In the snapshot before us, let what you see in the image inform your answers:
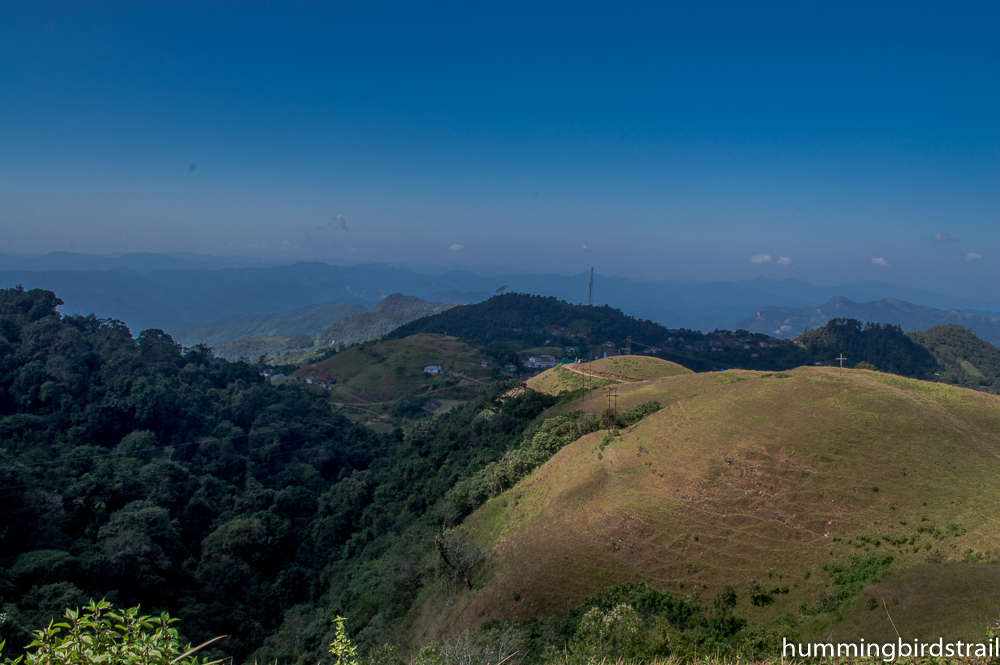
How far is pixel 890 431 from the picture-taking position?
2097cm

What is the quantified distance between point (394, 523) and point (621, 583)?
56.3 feet

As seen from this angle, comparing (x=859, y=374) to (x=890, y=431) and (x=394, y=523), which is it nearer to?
(x=890, y=431)

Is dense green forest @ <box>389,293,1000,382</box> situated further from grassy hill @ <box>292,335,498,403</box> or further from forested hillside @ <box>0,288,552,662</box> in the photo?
forested hillside @ <box>0,288,552,662</box>

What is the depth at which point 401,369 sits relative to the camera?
84812mm

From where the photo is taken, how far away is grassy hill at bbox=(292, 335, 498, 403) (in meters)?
77.5

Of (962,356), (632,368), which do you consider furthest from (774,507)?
(962,356)

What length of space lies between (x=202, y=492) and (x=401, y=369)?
54.6 metres

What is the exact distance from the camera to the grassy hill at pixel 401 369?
77.5 m

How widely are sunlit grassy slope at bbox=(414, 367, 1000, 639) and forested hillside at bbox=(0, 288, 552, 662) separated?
5779 millimetres

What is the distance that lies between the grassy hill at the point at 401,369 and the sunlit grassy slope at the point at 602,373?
809 inches

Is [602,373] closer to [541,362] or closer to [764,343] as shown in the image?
[541,362]

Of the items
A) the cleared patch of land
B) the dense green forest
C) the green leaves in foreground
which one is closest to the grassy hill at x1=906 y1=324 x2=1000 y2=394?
the dense green forest

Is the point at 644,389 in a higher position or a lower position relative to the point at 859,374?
lower

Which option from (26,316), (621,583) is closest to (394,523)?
(621,583)
